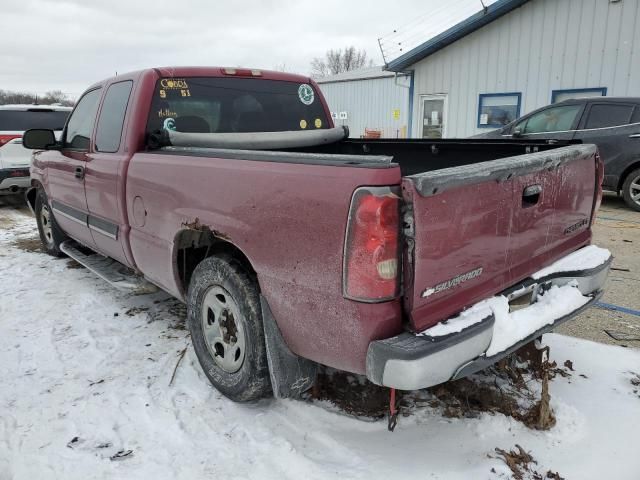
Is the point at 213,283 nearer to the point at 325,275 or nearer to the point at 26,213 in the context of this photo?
the point at 325,275

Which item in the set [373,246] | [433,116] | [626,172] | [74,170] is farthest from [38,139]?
[433,116]

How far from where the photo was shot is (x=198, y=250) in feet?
10.6

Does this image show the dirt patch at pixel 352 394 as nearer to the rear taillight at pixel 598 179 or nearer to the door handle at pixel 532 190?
the door handle at pixel 532 190

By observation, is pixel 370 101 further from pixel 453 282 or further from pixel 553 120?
pixel 453 282

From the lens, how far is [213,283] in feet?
9.18

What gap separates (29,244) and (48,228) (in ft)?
3.23

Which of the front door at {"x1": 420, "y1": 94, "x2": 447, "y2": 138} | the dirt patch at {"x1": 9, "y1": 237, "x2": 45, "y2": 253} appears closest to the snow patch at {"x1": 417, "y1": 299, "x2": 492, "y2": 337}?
the dirt patch at {"x1": 9, "y1": 237, "x2": 45, "y2": 253}

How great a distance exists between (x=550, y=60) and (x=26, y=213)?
1150 cm

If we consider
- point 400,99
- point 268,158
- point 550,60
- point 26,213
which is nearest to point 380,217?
point 268,158

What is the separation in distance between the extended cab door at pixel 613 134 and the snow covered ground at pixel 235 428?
18.8ft

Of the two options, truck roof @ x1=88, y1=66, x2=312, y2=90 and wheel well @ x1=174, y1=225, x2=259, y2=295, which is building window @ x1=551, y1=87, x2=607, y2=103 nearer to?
truck roof @ x1=88, y1=66, x2=312, y2=90

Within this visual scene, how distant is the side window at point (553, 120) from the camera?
28.1ft

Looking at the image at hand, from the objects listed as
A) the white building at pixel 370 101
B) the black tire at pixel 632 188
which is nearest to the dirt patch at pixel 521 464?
the black tire at pixel 632 188

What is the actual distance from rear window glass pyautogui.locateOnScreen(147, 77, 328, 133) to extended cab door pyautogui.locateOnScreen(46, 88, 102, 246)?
1002 millimetres
